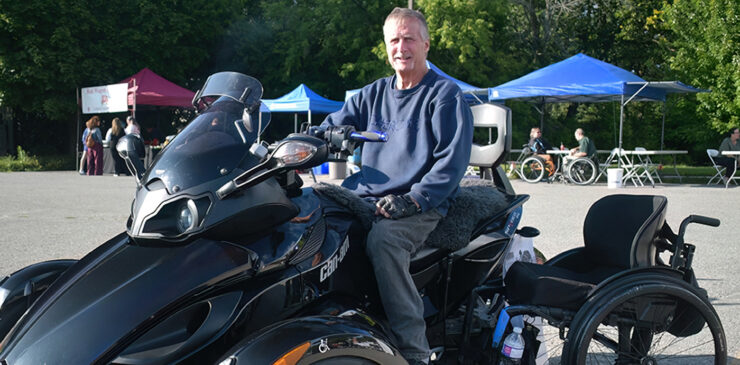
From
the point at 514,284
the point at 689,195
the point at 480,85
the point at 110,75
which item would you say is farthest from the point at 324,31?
the point at 514,284

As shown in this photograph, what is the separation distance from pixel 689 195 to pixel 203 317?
43.4 feet

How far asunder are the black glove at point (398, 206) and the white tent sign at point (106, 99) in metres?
17.8

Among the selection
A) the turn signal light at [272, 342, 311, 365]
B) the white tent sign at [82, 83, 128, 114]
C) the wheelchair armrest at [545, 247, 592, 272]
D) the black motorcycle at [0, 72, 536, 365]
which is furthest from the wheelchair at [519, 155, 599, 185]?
the turn signal light at [272, 342, 311, 365]

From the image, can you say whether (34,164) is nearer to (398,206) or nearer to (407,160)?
(407,160)

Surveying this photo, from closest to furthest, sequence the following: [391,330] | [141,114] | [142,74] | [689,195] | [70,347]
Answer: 1. [70,347]
2. [391,330]
3. [689,195]
4. [142,74]
5. [141,114]

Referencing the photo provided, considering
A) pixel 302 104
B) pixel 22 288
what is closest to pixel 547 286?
pixel 22 288

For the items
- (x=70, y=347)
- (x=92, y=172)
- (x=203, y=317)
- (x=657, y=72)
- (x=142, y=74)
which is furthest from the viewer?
(x=657, y=72)

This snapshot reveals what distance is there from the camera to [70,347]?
1719 mm

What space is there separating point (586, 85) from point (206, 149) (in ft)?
48.9

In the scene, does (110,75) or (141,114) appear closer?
(110,75)

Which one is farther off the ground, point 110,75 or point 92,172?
point 110,75

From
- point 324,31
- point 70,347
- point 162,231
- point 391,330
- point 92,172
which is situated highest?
point 324,31

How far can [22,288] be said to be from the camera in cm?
235

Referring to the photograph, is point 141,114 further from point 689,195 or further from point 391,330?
point 391,330
